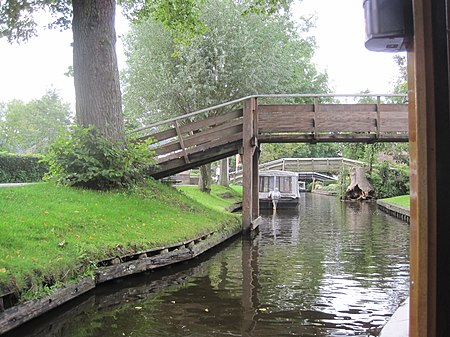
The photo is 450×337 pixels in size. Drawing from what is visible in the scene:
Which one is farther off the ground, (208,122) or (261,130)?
(208,122)

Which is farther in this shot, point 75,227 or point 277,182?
point 277,182

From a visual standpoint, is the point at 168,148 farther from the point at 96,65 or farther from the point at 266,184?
the point at 266,184

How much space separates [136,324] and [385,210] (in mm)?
21229

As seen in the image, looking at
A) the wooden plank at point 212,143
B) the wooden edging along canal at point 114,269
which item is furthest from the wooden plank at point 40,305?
the wooden plank at point 212,143

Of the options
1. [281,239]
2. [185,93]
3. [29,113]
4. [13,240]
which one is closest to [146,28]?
[185,93]

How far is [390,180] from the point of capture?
1284 inches

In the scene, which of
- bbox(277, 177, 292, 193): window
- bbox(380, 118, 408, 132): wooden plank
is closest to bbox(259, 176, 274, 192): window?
bbox(277, 177, 292, 193): window

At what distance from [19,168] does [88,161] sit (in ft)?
32.3

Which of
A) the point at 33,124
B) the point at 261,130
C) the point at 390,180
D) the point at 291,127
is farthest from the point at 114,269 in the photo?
the point at 33,124

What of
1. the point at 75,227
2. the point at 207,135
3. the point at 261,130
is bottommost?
the point at 75,227

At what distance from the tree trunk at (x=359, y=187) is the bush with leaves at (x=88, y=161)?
81.4 feet

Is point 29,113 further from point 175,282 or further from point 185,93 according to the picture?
point 175,282

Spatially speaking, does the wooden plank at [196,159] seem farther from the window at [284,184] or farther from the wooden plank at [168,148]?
the window at [284,184]

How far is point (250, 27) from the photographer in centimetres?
2152
